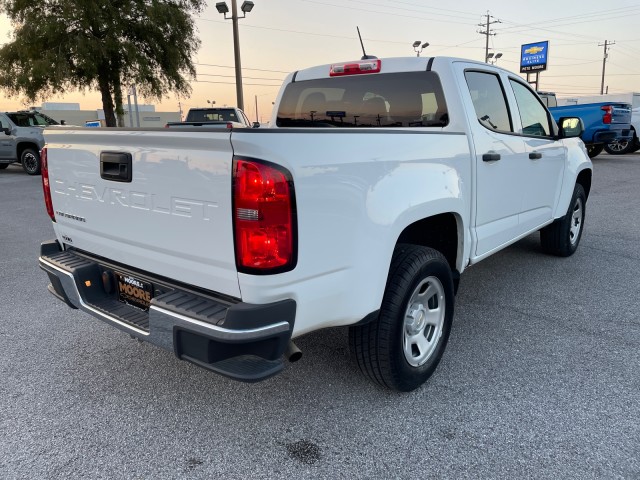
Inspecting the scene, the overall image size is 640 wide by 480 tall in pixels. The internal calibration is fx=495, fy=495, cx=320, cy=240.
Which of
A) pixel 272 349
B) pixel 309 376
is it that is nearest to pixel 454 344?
pixel 309 376

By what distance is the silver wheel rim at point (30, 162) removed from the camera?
1550 centimetres

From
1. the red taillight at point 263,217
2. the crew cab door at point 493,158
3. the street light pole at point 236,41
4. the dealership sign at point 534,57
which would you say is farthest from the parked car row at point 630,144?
the dealership sign at point 534,57

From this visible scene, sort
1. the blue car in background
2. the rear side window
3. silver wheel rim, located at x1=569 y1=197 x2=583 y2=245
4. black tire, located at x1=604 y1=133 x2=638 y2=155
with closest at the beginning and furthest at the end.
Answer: the rear side window < silver wheel rim, located at x1=569 y1=197 x2=583 y2=245 < the blue car in background < black tire, located at x1=604 y1=133 x2=638 y2=155

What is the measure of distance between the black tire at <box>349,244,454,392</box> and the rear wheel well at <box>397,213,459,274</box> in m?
0.32

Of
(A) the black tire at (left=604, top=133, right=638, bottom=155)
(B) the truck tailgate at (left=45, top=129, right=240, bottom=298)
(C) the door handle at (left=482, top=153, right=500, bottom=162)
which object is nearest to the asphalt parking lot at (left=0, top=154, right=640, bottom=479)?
(B) the truck tailgate at (left=45, top=129, right=240, bottom=298)

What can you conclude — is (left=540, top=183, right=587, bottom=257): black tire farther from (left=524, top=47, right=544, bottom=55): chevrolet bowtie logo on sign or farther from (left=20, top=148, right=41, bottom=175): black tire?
(left=524, top=47, right=544, bottom=55): chevrolet bowtie logo on sign

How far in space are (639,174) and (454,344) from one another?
12.5 m

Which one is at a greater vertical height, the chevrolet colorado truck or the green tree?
the green tree

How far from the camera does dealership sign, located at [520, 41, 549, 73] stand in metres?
43.6

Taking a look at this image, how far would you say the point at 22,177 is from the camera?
15445 millimetres

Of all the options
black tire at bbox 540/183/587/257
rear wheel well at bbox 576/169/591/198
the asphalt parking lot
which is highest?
rear wheel well at bbox 576/169/591/198

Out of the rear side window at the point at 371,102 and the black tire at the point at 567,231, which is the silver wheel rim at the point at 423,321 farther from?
the black tire at the point at 567,231

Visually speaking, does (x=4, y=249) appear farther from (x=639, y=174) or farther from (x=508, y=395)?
(x=639, y=174)

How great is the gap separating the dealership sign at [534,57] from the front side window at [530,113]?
145ft
